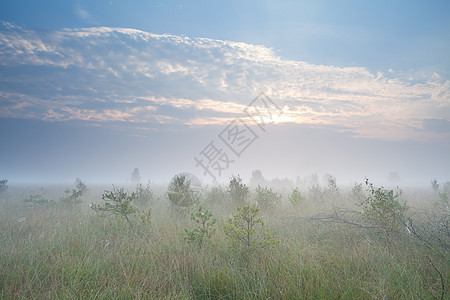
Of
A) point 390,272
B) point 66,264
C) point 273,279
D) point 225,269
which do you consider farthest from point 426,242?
point 66,264

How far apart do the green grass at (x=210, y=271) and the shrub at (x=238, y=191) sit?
19.7 feet

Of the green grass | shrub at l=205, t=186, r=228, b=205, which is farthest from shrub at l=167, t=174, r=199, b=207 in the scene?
the green grass

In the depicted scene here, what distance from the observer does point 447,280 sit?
3.77 meters

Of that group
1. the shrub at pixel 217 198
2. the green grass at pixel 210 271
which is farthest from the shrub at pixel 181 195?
the green grass at pixel 210 271

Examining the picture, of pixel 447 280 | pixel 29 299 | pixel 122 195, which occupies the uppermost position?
pixel 122 195

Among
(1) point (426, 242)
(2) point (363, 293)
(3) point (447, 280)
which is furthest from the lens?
(1) point (426, 242)

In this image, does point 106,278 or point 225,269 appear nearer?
point 106,278

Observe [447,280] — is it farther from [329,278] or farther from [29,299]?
[29,299]

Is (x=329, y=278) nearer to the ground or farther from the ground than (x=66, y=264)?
nearer to the ground

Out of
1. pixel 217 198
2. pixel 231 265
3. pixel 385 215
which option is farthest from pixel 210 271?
pixel 217 198

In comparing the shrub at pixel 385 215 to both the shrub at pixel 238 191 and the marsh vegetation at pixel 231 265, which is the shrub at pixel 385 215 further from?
the shrub at pixel 238 191

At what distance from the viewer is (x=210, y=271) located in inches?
164

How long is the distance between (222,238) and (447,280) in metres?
4.34

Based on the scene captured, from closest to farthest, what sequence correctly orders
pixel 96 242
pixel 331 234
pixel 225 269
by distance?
pixel 225 269, pixel 96 242, pixel 331 234
